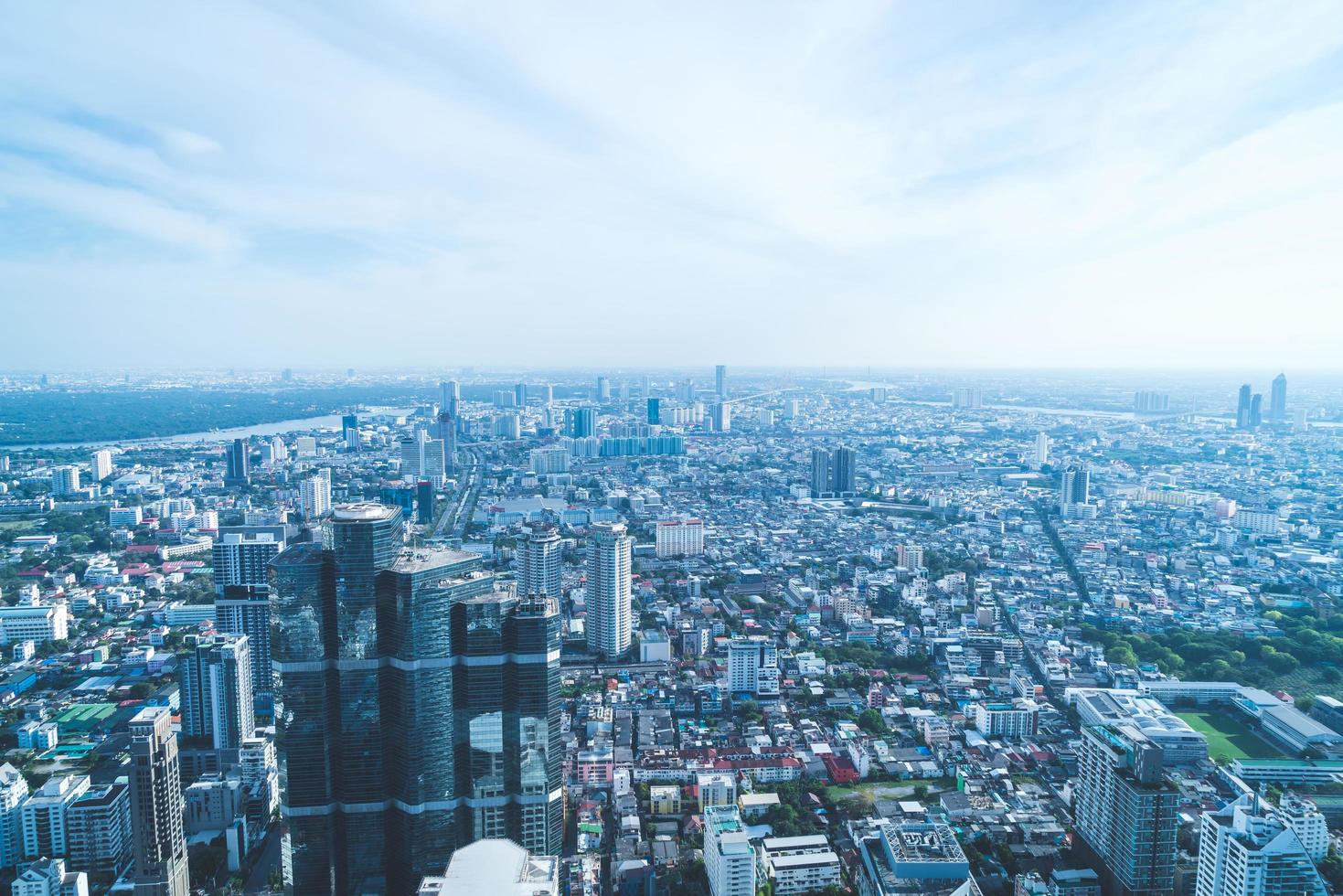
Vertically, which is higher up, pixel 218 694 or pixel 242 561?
pixel 242 561

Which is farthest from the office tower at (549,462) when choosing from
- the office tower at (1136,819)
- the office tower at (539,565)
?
the office tower at (1136,819)

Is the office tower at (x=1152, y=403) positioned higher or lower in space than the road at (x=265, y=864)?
higher

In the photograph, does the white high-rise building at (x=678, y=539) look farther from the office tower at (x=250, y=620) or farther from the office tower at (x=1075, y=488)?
the office tower at (x=1075, y=488)

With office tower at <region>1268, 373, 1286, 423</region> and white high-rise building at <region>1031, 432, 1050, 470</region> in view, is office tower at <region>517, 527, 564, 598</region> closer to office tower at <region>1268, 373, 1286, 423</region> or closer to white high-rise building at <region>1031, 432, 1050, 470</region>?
white high-rise building at <region>1031, 432, 1050, 470</region>

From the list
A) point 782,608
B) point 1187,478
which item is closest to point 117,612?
point 782,608

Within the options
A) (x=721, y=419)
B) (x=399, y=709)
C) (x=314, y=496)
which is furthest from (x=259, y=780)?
(x=721, y=419)

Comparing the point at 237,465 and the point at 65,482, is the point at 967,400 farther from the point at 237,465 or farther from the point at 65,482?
the point at 65,482
